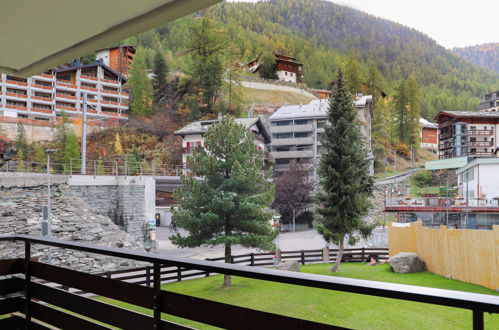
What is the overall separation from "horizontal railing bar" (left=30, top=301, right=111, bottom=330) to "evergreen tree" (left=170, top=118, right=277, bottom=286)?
8.62 metres

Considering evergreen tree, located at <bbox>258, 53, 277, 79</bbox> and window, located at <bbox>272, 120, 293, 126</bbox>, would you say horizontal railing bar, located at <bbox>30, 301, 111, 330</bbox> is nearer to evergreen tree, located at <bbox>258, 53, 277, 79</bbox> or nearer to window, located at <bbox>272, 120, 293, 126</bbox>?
window, located at <bbox>272, 120, 293, 126</bbox>

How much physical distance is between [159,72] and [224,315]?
30.9m

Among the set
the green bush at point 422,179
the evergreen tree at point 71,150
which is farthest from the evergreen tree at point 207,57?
the green bush at point 422,179

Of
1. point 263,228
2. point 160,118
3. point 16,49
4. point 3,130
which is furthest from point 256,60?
point 16,49

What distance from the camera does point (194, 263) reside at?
93 centimetres

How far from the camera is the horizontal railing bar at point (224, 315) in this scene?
747 mm

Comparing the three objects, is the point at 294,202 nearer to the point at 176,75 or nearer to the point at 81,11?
the point at 176,75

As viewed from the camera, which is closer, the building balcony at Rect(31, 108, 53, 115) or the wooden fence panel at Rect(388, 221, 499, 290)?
the wooden fence panel at Rect(388, 221, 499, 290)

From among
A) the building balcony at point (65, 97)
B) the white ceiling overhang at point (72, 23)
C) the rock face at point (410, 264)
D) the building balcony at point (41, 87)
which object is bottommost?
the rock face at point (410, 264)

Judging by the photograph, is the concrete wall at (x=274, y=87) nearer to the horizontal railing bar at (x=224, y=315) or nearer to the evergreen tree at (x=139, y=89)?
the evergreen tree at (x=139, y=89)

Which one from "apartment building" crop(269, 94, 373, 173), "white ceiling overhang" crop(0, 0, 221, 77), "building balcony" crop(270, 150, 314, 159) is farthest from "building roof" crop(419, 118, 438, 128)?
"white ceiling overhang" crop(0, 0, 221, 77)

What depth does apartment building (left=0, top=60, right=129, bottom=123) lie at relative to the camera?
22688 millimetres

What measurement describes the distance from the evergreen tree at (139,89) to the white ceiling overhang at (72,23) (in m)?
27.5

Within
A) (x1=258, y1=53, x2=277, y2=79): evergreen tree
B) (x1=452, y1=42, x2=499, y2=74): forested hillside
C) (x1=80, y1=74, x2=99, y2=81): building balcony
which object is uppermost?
(x1=452, y1=42, x2=499, y2=74): forested hillside
